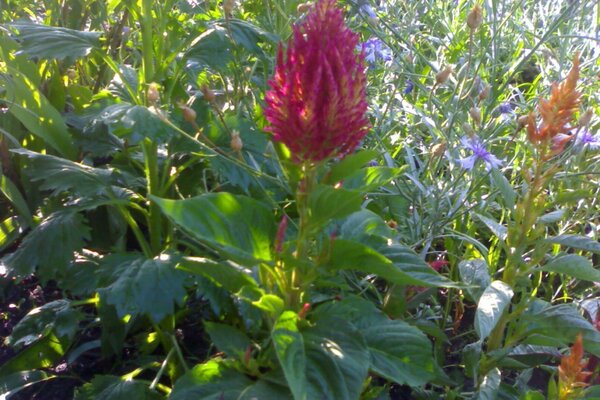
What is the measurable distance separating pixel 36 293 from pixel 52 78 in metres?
0.67

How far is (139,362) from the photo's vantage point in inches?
61.6

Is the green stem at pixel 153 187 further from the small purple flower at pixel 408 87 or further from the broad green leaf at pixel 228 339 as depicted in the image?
the small purple flower at pixel 408 87

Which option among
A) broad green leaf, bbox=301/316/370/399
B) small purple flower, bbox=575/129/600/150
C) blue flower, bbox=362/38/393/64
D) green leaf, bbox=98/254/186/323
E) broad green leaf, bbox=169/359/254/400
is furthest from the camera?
blue flower, bbox=362/38/393/64

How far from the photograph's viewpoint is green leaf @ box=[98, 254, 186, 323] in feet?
4.24

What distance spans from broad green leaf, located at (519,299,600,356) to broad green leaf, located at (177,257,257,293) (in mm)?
628

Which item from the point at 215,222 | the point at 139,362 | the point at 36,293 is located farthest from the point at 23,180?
the point at 215,222

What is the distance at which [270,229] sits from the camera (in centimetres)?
118

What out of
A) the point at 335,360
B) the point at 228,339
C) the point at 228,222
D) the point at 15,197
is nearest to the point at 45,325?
the point at 15,197

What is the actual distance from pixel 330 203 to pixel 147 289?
0.46m

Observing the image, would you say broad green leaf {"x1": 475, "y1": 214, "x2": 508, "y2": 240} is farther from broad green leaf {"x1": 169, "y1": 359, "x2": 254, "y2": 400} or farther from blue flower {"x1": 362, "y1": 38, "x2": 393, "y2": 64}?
blue flower {"x1": 362, "y1": 38, "x2": 393, "y2": 64}

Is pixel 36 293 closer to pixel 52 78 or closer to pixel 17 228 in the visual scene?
pixel 17 228

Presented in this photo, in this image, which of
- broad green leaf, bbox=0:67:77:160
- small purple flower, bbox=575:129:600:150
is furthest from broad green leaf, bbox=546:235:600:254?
broad green leaf, bbox=0:67:77:160

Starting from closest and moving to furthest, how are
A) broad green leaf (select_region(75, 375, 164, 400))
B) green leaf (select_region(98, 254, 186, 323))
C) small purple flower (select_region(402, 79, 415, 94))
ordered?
1. green leaf (select_region(98, 254, 186, 323))
2. broad green leaf (select_region(75, 375, 164, 400))
3. small purple flower (select_region(402, 79, 415, 94))

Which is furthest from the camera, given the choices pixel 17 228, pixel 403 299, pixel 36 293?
pixel 36 293
